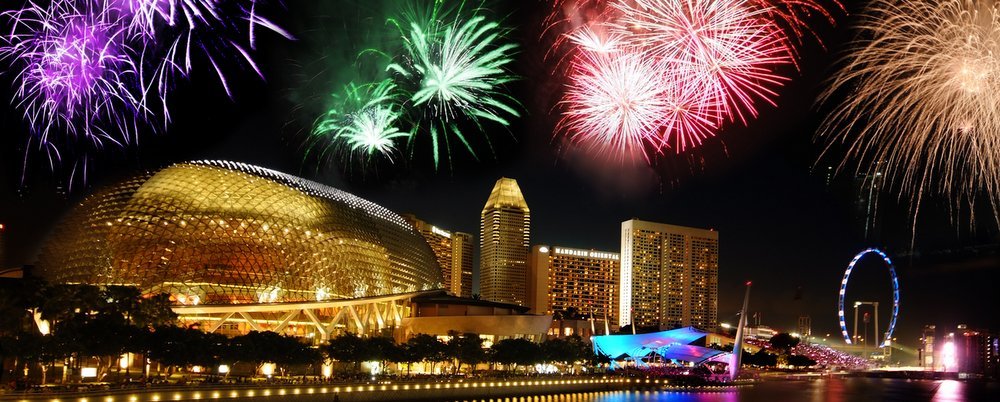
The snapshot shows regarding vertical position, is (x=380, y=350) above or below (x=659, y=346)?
above

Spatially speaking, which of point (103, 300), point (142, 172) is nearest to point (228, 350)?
point (103, 300)

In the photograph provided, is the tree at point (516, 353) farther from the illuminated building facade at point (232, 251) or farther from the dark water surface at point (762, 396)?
the illuminated building facade at point (232, 251)

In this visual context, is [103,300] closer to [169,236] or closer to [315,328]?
[169,236]

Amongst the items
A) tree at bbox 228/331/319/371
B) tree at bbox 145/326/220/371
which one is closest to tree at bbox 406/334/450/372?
tree at bbox 228/331/319/371

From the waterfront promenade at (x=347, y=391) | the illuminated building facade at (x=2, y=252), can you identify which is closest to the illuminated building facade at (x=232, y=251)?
the illuminated building facade at (x=2, y=252)

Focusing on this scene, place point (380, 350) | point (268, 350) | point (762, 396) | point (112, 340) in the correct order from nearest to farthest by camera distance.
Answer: point (112, 340) → point (268, 350) → point (380, 350) → point (762, 396)

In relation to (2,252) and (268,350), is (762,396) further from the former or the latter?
(2,252)

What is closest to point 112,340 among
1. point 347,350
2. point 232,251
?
point 347,350
